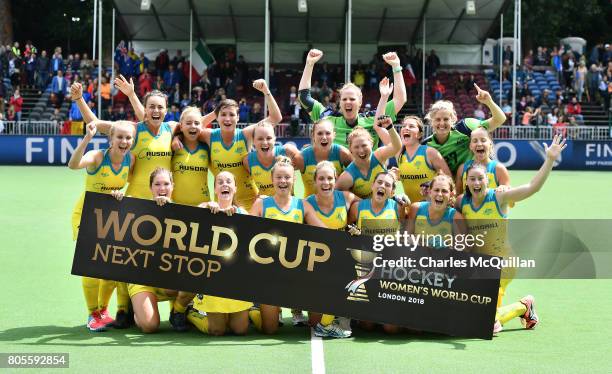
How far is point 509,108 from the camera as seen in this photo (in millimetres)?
31594

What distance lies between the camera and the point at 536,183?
767 cm

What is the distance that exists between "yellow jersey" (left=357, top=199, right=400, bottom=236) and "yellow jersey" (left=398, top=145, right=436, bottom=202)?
825 mm

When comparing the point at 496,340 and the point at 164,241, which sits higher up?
the point at 164,241

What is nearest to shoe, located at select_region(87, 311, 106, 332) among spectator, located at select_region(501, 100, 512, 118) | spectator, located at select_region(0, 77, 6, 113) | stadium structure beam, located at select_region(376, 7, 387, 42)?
spectator, located at select_region(501, 100, 512, 118)

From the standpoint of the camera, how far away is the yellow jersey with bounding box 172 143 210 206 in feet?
29.0

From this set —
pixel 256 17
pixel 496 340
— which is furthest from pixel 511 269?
pixel 256 17

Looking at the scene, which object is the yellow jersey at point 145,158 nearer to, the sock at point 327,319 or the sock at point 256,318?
the sock at point 256,318

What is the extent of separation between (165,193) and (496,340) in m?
2.94

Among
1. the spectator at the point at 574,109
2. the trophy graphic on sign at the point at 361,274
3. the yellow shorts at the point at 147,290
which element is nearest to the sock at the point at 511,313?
the trophy graphic on sign at the point at 361,274

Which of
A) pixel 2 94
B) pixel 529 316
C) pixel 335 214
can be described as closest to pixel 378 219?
pixel 335 214

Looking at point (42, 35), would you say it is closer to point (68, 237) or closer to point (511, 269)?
point (68, 237)

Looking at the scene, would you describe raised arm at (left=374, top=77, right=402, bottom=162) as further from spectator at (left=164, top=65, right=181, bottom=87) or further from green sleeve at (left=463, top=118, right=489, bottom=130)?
spectator at (left=164, top=65, right=181, bottom=87)

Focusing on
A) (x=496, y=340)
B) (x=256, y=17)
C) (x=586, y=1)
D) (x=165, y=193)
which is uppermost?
(x=586, y=1)

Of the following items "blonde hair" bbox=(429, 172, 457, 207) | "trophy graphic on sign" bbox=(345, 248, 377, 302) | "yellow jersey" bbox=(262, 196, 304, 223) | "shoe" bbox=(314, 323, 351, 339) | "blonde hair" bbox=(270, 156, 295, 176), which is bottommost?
"shoe" bbox=(314, 323, 351, 339)
